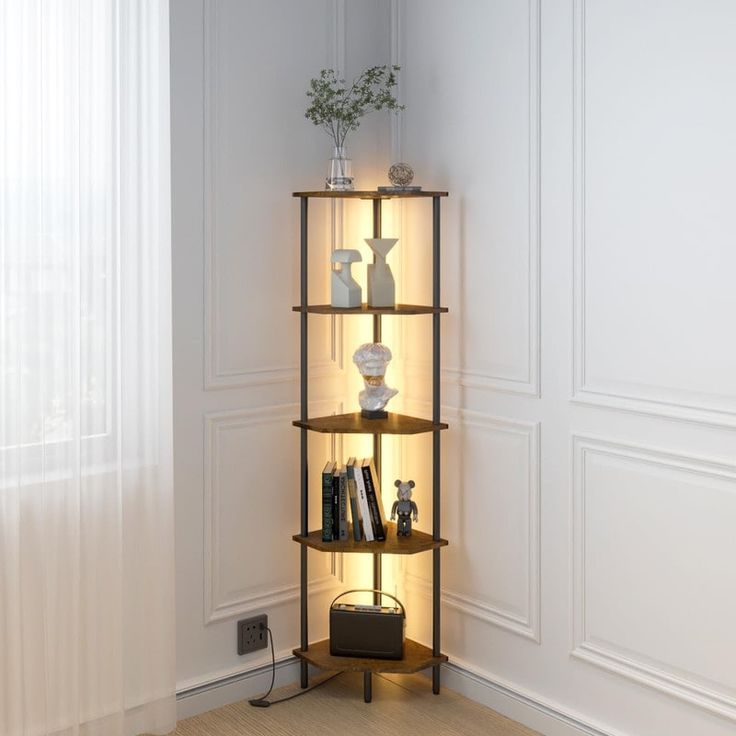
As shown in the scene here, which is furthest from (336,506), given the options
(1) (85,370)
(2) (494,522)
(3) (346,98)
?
(3) (346,98)

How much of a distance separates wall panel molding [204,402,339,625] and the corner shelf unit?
105 mm

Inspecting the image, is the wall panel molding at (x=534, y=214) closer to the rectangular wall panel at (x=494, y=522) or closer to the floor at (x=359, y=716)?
the rectangular wall panel at (x=494, y=522)

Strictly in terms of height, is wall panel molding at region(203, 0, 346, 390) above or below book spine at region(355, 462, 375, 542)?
above

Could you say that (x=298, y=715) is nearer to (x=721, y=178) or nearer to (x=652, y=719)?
(x=652, y=719)

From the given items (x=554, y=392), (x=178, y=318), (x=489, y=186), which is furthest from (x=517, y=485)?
(x=178, y=318)

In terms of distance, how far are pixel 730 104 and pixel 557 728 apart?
178 centimetres

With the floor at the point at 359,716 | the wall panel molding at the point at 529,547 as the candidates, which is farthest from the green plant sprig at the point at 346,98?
the floor at the point at 359,716

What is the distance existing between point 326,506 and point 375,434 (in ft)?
0.89

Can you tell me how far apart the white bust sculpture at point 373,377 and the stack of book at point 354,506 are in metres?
0.18

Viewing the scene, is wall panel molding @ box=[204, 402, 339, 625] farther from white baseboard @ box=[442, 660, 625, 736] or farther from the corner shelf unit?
white baseboard @ box=[442, 660, 625, 736]

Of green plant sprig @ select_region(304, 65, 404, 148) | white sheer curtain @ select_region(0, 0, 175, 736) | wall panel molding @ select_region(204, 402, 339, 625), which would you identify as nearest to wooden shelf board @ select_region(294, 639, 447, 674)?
wall panel molding @ select_region(204, 402, 339, 625)

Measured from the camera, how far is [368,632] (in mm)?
3084

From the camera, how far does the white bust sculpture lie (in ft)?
10.0

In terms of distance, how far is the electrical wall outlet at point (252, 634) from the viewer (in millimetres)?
3098
